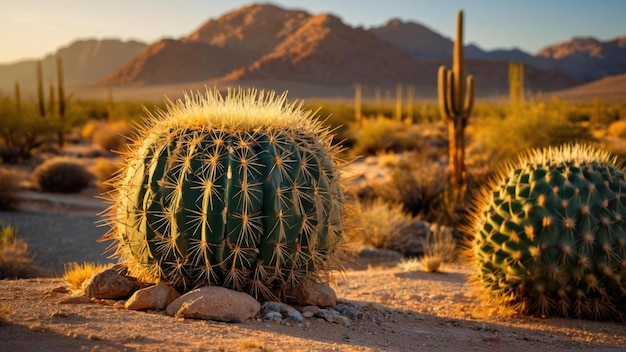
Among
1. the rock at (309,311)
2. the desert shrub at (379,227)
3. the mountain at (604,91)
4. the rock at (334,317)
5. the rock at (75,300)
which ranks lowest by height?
the desert shrub at (379,227)

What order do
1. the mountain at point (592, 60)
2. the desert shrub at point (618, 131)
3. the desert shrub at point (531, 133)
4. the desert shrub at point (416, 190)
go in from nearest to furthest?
the desert shrub at point (416, 190), the desert shrub at point (531, 133), the desert shrub at point (618, 131), the mountain at point (592, 60)

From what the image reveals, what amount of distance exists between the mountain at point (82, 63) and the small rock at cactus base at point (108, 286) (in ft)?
419

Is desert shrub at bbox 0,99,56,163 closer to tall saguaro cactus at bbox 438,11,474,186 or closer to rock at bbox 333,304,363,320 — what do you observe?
tall saguaro cactus at bbox 438,11,474,186

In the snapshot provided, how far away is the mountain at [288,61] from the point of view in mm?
83750

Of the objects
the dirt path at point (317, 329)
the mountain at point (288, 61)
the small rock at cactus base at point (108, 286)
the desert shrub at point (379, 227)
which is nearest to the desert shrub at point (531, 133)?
the desert shrub at point (379, 227)

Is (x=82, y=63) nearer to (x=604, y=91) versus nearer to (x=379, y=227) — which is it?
(x=604, y=91)

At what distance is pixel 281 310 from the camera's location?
5.40 metres

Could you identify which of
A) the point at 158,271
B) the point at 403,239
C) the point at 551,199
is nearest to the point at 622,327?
the point at 551,199

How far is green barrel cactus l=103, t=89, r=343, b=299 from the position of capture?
5.18m

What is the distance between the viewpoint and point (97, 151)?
2792 centimetres

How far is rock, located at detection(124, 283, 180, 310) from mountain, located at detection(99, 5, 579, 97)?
70.0 m

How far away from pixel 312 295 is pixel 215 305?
45.8 inches

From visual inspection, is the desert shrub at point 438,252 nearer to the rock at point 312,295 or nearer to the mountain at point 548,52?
the rock at point 312,295

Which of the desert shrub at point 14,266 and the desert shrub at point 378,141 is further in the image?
the desert shrub at point 378,141
